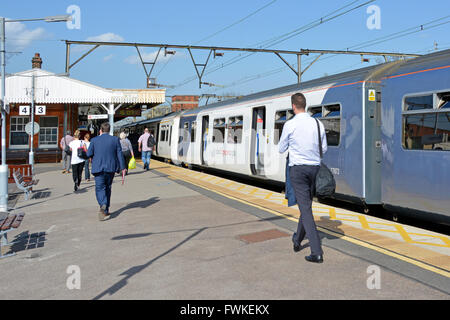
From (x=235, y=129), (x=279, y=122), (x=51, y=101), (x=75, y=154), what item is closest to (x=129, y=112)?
(x=51, y=101)

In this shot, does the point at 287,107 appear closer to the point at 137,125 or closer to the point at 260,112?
the point at 260,112

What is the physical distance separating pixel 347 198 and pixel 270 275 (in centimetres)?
435

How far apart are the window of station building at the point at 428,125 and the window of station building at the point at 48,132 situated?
22.6m

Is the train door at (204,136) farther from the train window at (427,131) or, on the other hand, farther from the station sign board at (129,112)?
the station sign board at (129,112)

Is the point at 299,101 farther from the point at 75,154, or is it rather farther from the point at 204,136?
the point at 204,136

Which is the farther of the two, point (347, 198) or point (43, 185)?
point (43, 185)

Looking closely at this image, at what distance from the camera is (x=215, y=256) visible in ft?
16.7

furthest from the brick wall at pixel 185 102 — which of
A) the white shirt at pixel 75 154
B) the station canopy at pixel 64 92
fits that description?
the white shirt at pixel 75 154

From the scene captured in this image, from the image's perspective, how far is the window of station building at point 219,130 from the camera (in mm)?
15219

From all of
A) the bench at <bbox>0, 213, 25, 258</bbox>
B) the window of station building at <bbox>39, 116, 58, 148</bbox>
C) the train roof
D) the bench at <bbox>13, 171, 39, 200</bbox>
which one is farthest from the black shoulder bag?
the window of station building at <bbox>39, 116, 58, 148</bbox>

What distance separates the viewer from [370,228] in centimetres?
651

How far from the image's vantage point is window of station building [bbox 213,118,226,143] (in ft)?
49.9
